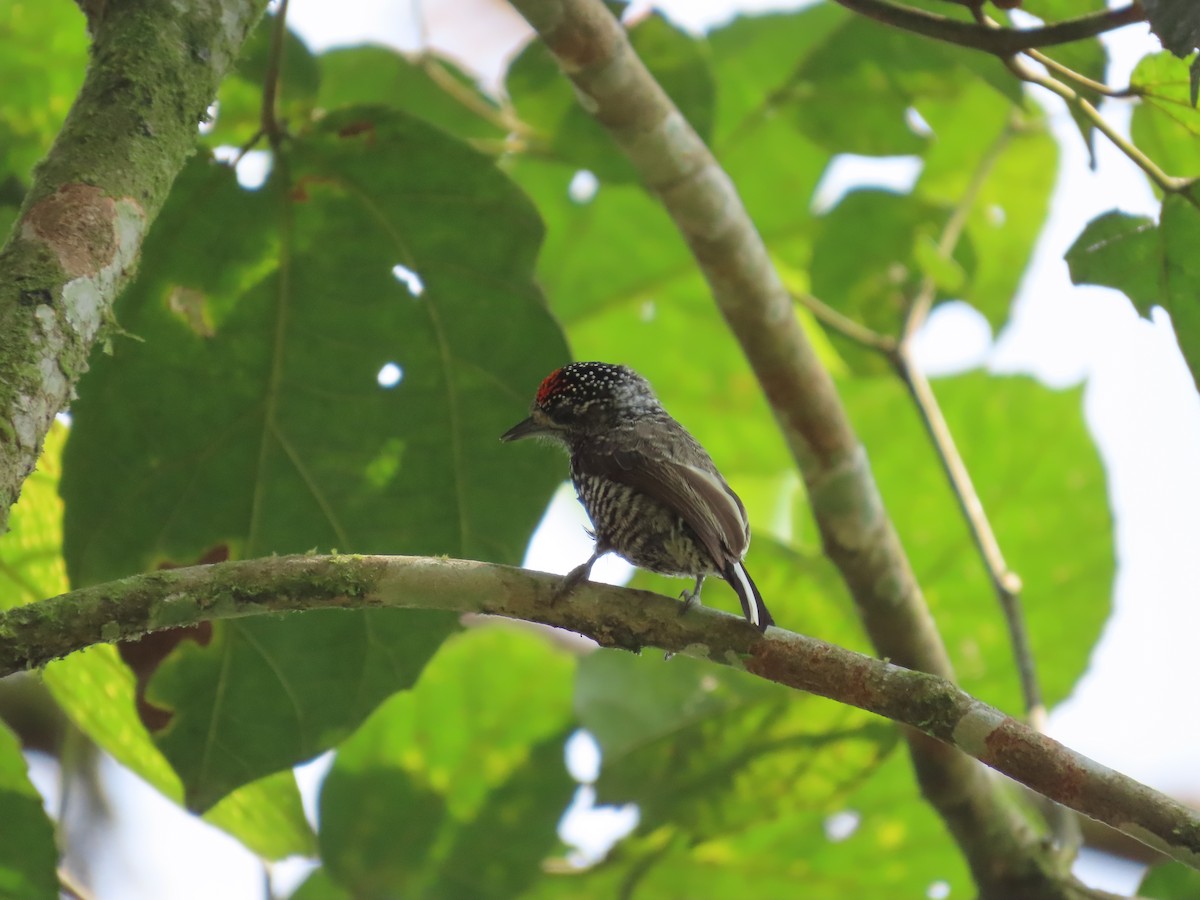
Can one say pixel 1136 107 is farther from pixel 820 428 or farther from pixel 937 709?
pixel 937 709

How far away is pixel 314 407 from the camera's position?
321 cm

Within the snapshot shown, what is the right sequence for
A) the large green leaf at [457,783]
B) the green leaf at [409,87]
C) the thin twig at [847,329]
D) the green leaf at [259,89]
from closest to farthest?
1. the green leaf at [259,89]
2. the large green leaf at [457,783]
3. the thin twig at [847,329]
4. the green leaf at [409,87]

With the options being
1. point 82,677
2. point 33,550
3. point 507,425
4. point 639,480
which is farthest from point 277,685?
point 639,480

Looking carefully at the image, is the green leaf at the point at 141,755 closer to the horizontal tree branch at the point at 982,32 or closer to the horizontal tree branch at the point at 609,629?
the horizontal tree branch at the point at 609,629

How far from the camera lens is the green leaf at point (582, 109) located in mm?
4113

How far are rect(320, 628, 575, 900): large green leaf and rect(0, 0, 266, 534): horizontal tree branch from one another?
258 cm

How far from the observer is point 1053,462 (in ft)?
15.9

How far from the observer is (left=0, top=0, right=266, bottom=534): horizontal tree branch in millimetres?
1933

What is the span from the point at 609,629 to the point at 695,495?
66 cm

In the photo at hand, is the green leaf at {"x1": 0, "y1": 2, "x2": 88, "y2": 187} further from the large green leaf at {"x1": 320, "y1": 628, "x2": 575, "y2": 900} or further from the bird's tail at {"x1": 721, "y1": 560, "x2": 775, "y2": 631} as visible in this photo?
the bird's tail at {"x1": 721, "y1": 560, "x2": 775, "y2": 631}

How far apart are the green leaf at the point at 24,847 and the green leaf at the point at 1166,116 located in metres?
2.97

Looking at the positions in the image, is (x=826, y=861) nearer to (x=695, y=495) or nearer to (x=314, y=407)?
(x=695, y=495)

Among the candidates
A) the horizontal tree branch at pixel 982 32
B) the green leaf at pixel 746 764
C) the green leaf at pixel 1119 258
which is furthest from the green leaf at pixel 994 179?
the horizontal tree branch at pixel 982 32

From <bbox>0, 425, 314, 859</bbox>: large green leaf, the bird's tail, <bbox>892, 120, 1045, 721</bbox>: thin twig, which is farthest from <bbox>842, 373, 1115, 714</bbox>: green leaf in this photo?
<bbox>0, 425, 314, 859</bbox>: large green leaf
